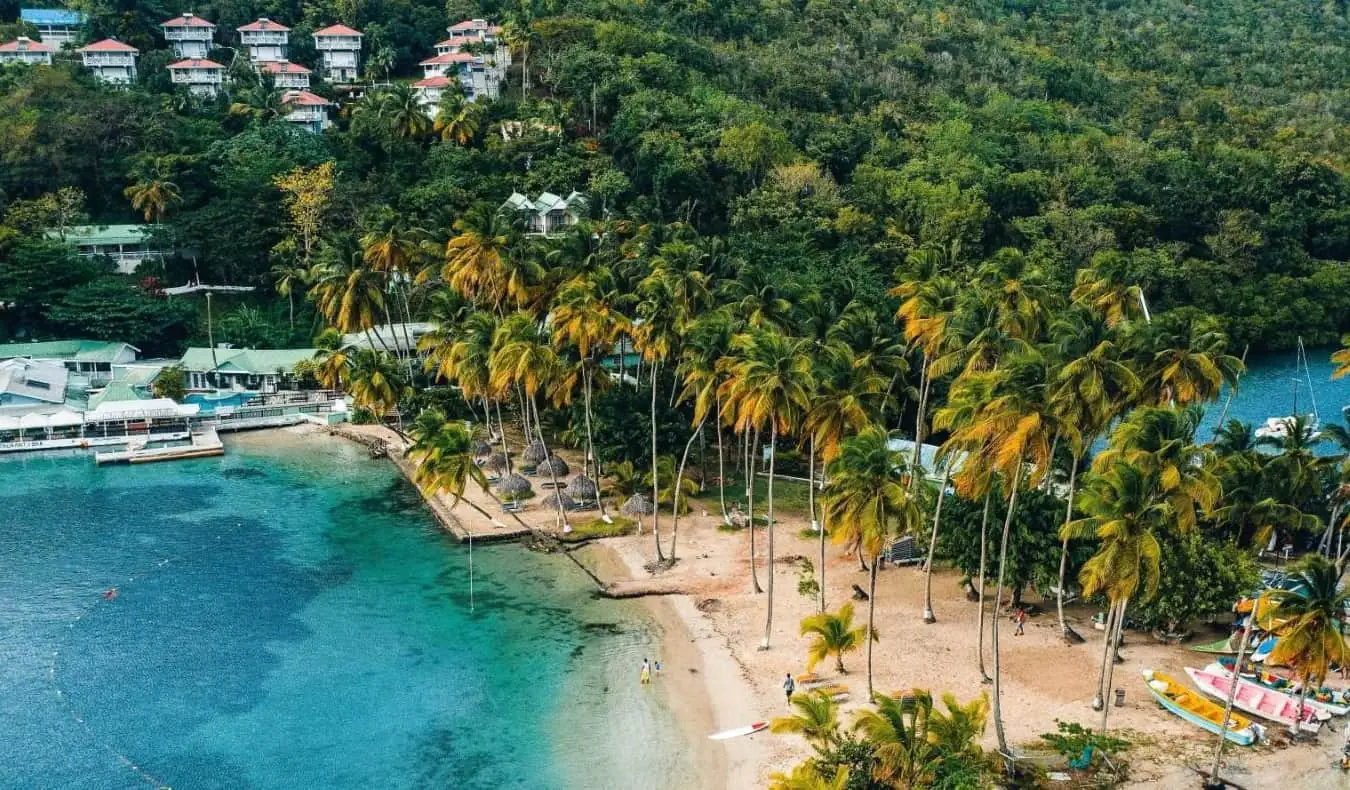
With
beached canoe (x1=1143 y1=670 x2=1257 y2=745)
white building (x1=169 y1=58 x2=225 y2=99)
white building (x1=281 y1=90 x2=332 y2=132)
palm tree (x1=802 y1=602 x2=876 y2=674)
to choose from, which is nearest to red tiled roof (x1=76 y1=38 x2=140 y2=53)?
white building (x1=169 y1=58 x2=225 y2=99)

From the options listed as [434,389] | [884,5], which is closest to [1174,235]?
[884,5]

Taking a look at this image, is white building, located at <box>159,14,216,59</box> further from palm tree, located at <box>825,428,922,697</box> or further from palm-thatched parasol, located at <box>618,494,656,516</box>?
palm tree, located at <box>825,428,922,697</box>

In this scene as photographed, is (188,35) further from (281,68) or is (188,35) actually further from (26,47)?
(26,47)

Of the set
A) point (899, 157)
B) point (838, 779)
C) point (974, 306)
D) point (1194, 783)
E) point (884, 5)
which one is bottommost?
point (1194, 783)

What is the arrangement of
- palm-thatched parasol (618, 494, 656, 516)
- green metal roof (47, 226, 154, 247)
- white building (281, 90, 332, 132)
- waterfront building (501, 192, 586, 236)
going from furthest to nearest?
white building (281, 90, 332, 132), waterfront building (501, 192, 586, 236), green metal roof (47, 226, 154, 247), palm-thatched parasol (618, 494, 656, 516)

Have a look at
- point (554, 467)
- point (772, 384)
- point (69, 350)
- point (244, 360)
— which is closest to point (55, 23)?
point (69, 350)

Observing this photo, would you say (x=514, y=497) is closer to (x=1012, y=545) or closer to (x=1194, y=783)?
(x=1012, y=545)
